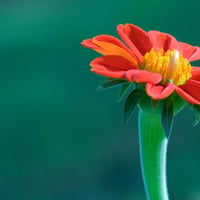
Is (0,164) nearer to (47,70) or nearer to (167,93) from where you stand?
(47,70)

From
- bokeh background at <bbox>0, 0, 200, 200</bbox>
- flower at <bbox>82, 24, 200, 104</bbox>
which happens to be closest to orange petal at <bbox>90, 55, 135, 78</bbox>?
flower at <bbox>82, 24, 200, 104</bbox>

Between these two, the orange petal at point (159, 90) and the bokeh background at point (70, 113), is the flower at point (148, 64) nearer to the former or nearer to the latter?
the orange petal at point (159, 90)

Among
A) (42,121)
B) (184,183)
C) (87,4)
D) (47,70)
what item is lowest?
(184,183)

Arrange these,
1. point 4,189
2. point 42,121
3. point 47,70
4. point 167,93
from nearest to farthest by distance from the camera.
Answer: point 167,93, point 4,189, point 42,121, point 47,70

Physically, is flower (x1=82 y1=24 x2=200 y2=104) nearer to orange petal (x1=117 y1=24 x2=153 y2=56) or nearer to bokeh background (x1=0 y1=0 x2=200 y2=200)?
orange petal (x1=117 y1=24 x2=153 y2=56)

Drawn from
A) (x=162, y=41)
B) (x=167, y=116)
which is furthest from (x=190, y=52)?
(x=167, y=116)

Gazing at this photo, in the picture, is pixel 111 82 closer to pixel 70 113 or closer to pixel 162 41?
pixel 162 41

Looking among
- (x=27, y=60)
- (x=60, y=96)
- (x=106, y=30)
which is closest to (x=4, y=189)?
(x=60, y=96)
